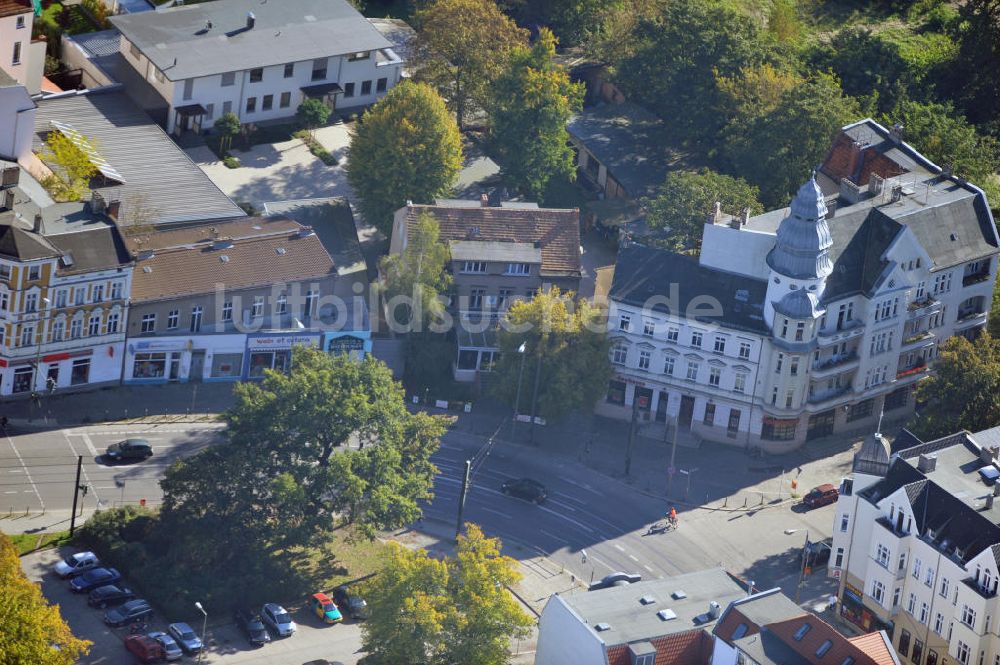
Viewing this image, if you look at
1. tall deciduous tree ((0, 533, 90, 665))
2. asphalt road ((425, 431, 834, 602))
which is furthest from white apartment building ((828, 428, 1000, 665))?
tall deciduous tree ((0, 533, 90, 665))

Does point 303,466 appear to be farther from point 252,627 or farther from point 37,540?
point 37,540

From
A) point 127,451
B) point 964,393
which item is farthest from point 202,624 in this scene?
point 964,393

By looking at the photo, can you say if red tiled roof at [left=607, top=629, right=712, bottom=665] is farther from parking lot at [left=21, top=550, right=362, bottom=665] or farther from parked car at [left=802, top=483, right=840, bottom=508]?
parked car at [left=802, top=483, right=840, bottom=508]

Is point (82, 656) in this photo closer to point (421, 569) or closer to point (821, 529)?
point (421, 569)

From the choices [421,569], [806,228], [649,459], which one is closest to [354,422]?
[421,569]

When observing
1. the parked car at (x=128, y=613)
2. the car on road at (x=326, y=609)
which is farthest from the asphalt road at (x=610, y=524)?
the parked car at (x=128, y=613)
